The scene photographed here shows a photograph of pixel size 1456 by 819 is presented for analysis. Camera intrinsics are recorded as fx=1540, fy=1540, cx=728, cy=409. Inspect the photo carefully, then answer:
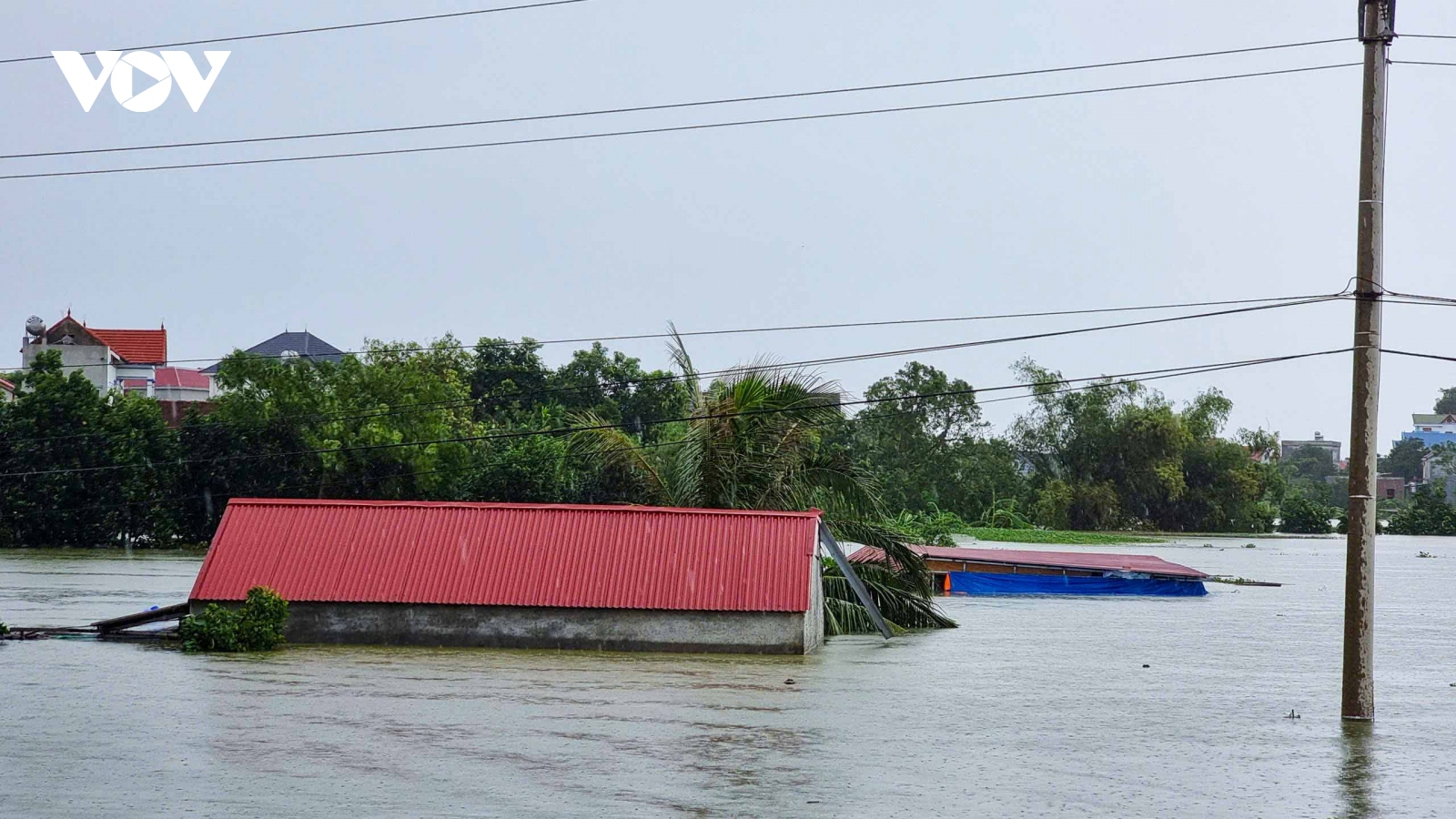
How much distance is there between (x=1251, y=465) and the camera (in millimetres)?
115375

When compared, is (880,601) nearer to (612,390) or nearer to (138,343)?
(612,390)

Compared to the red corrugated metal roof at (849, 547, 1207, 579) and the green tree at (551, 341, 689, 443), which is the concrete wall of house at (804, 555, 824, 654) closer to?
the red corrugated metal roof at (849, 547, 1207, 579)

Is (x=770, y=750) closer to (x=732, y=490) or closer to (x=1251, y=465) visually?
(x=732, y=490)

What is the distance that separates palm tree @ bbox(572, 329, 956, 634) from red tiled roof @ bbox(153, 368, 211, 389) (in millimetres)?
91445

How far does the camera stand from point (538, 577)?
30094 mm

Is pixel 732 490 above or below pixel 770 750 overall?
above

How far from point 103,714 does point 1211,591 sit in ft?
161

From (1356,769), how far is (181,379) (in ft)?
375

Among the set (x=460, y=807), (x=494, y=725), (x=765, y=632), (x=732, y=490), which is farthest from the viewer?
(x=732, y=490)

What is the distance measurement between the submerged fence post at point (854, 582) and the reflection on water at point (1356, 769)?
12.0 meters

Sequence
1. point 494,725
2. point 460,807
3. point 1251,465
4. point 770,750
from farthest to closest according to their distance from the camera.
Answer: point 1251,465 < point 494,725 < point 770,750 < point 460,807

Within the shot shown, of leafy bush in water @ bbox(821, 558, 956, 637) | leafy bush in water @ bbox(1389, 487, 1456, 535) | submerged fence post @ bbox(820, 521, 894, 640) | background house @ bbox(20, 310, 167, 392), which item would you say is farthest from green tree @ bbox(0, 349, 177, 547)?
leafy bush in water @ bbox(1389, 487, 1456, 535)

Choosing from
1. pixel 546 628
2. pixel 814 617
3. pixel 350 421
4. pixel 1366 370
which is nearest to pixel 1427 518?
pixel 350 421

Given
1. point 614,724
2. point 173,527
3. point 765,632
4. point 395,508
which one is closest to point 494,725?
point 614,724
